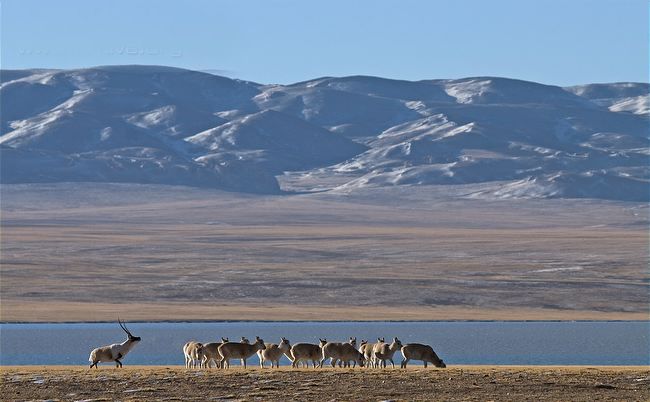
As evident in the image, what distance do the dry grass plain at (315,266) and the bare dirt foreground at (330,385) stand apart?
43.7 m

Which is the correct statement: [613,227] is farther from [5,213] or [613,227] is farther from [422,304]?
[422,304]

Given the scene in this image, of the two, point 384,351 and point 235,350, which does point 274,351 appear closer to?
point 235,350

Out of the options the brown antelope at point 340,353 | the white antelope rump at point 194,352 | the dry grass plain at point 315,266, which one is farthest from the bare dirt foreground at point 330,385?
the dry grass plain at point 315,266

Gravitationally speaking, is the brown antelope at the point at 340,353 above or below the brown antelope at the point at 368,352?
above

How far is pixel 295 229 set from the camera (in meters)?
143

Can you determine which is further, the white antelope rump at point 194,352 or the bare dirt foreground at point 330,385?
the white antelope rump at point 194,352

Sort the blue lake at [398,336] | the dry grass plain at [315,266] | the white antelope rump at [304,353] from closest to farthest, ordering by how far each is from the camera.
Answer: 1. the white antelope rump at [304,353]
2. the blue lake at [398,336]
3. the dry grass plain at [315,266]

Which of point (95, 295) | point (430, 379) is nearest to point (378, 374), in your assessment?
point (430, 379)

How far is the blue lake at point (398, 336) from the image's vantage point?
42.4 meters

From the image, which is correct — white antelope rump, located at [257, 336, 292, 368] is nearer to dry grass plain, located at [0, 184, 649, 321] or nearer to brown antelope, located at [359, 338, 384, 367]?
brown antelope, located at [359, 338, 384, 367]

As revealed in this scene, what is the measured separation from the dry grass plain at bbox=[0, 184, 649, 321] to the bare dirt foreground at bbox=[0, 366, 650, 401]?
143 feet

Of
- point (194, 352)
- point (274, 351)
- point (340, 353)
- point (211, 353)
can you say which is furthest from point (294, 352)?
point (194, 352)

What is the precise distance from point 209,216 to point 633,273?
3132 inches

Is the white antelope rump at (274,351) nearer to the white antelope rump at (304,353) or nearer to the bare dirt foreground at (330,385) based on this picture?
the white antelope rump at (304,353)
